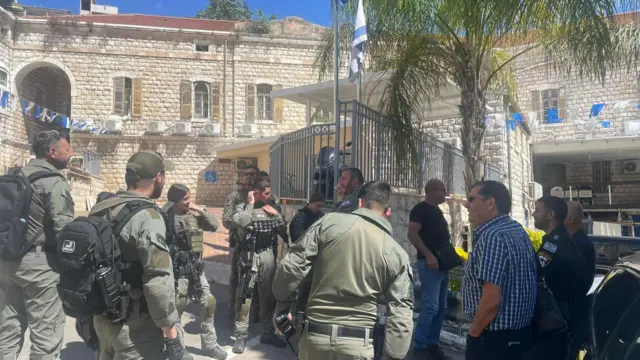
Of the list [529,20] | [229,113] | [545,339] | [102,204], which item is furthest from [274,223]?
[229,113]

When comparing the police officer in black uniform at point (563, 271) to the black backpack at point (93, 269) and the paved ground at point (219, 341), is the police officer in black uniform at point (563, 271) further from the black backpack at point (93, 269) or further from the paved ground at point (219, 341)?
the black backpack at point (93, 269)

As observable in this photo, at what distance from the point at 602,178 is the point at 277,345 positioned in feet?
71.8

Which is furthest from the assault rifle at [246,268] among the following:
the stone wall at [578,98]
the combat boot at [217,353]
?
the stone wall at [578,98]

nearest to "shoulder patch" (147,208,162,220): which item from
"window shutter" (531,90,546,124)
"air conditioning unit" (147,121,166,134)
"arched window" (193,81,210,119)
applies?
"air conditioning unit" (147,121,166,134)

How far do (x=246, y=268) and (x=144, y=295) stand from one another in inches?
86.6

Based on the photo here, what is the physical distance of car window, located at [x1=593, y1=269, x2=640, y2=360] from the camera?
7.68 feet

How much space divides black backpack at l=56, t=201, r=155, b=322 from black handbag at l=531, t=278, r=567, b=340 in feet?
8.06

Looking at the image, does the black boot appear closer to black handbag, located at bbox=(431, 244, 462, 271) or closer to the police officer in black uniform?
Result: black handbag, located at bbox=(431, 244, 462, 271)

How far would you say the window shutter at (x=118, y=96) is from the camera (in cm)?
2131

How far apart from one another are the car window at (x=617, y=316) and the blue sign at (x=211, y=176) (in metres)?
19.6

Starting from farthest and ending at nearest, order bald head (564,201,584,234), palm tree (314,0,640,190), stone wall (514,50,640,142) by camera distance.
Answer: stone wall (514,50,640,142) → palm tree (314,0,640,190) → bald head (564,201,584,234)

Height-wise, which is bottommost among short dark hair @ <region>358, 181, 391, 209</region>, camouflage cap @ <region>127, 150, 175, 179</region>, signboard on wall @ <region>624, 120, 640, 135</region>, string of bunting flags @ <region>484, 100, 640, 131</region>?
short dark hair @ <region>358, 181, 391, 209</region>

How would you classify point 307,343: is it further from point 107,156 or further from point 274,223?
point 107,156

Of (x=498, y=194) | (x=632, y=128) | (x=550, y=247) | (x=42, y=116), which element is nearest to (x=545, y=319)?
(x=550, y=247)
